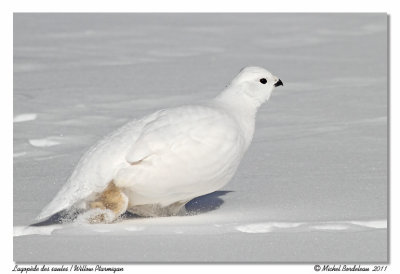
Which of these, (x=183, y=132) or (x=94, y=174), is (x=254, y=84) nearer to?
(x=183, y=132)

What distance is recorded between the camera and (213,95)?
7.95 m

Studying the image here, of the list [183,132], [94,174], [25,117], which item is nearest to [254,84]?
[183,132]

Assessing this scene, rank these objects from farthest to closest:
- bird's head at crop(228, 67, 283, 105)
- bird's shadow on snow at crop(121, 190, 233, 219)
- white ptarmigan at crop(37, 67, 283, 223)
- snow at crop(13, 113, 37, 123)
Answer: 1. snow at crop(13, 113, 37, 123)
2. bird's head at crop(228, 67, 283, 105)
3. bird's shadow on snow at crop(121, 190, 233, 219)
4. white ptarmigan at crop(37, 67, 283, 223)

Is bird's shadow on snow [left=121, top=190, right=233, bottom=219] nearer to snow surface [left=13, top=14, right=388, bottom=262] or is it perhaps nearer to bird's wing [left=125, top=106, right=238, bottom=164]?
snow surface [left=13, top=14, right=388, bottom=262]

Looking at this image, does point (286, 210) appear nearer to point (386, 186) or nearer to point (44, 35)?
point (386, 186)

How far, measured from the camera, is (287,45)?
9828 millimetres

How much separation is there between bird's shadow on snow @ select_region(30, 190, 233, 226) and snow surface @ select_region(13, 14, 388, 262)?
0.02 m

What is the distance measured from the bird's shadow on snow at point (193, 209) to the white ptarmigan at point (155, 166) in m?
0.06

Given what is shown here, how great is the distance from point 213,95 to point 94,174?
10.8ft

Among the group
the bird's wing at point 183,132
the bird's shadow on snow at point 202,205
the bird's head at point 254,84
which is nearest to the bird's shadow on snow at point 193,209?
the bird's shadow on snow at point 202,205

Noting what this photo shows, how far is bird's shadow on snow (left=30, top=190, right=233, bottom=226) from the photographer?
479 cm

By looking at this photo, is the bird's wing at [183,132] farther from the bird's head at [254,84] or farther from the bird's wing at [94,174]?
the bird's head at [254,84]

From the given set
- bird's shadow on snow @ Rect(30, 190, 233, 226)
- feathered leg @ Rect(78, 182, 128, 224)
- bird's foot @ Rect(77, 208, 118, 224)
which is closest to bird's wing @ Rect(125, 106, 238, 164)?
feathered leg @ Rect(78, 182, 128, 224)

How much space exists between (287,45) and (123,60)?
5.83 ft
